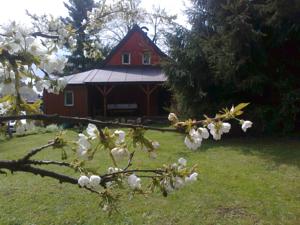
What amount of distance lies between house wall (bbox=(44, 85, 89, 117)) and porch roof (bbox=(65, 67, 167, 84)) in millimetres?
623

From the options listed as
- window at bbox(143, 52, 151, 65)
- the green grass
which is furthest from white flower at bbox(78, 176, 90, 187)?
window at bbox(143, 52, 151, 65)

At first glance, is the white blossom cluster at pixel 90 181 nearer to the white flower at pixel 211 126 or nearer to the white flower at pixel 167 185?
the white flower at pixel 167 185

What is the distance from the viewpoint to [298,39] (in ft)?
41.2

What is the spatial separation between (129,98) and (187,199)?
18.0 meters

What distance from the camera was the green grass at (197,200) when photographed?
5465 millimetres

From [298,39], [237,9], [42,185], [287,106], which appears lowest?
[42,185]

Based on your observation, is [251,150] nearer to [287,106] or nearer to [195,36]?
[287,106]

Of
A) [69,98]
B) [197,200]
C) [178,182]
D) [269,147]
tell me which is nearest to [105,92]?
[69,98]

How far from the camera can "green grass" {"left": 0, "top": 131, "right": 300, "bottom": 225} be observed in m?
5.46

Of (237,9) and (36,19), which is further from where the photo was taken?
(237,9)

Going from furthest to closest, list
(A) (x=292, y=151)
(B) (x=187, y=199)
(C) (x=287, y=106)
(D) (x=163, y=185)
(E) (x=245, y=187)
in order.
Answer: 1. (C) (x=287, y=106)
2. (A) (x=292, y=151)
3. (E) (x=245, y=187)
4. (B) (x=187, y=199)
5. (D) (x=163, y=185)

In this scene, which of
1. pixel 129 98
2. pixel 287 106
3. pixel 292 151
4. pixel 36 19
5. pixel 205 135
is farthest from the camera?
pixel 129 98

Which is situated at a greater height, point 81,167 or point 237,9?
point 237,9

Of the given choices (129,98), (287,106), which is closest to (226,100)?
(287,106)
